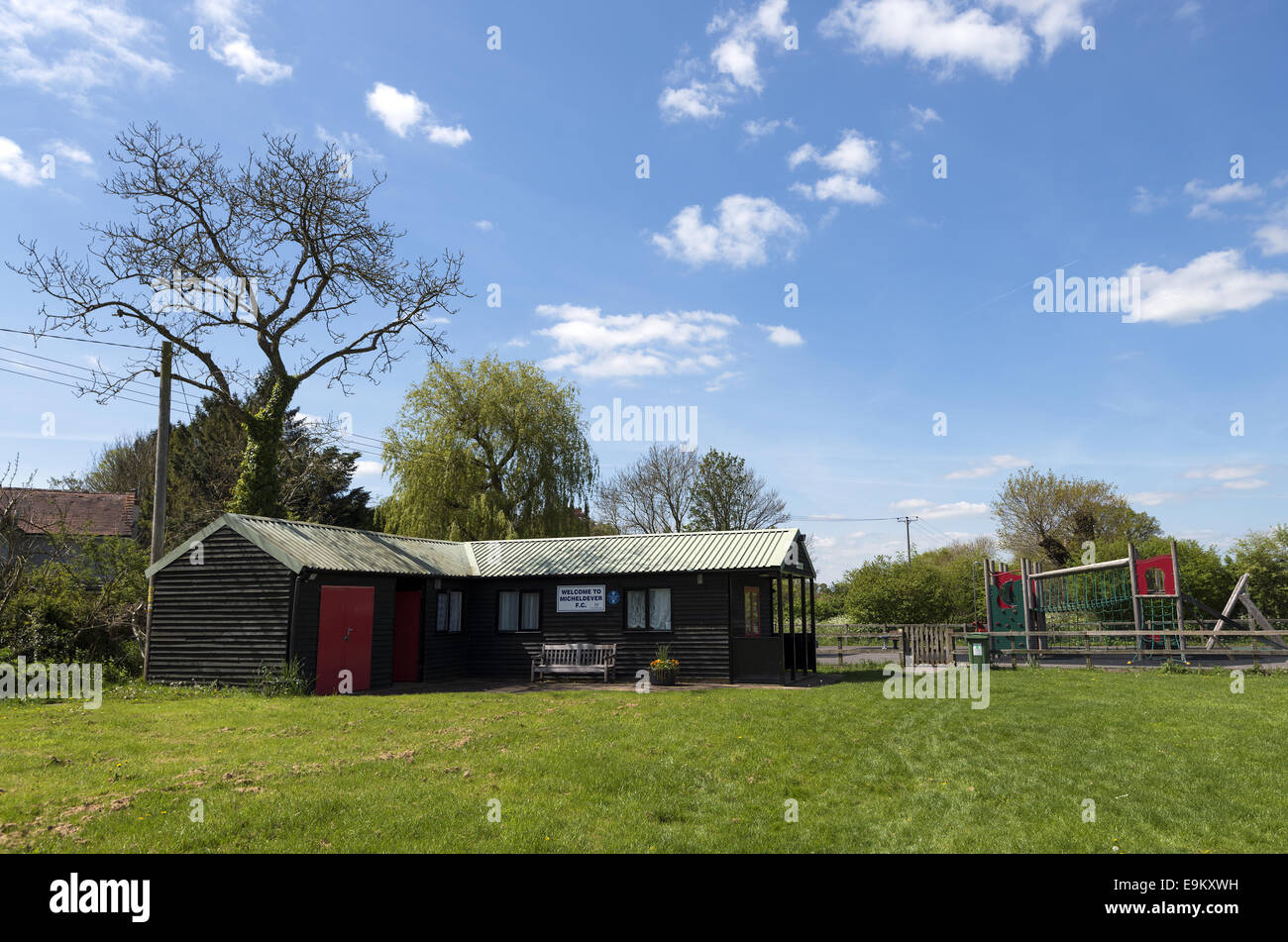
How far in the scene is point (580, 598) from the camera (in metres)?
21.3

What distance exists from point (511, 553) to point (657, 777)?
50.9 feet

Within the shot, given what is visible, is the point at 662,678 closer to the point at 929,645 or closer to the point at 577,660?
the point at 577,660

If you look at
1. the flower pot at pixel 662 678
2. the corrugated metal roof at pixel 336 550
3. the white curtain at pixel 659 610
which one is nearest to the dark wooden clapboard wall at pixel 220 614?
the corrugated metal roof at pixel 336 550

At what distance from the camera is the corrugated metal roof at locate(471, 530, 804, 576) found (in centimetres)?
1989

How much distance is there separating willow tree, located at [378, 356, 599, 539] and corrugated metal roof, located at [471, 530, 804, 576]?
10.2 meters

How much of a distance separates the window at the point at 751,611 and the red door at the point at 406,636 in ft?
27.7

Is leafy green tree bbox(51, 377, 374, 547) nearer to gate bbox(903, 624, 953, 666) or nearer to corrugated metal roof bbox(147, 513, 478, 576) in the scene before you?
corrugated metal roof bbox(147, 513, 478, 576)

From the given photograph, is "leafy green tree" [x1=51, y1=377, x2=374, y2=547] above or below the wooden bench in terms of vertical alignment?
above

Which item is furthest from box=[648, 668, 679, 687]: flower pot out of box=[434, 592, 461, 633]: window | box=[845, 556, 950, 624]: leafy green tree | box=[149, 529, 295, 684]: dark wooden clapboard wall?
box=[845, 556, 950, 624]: leafy green tree
